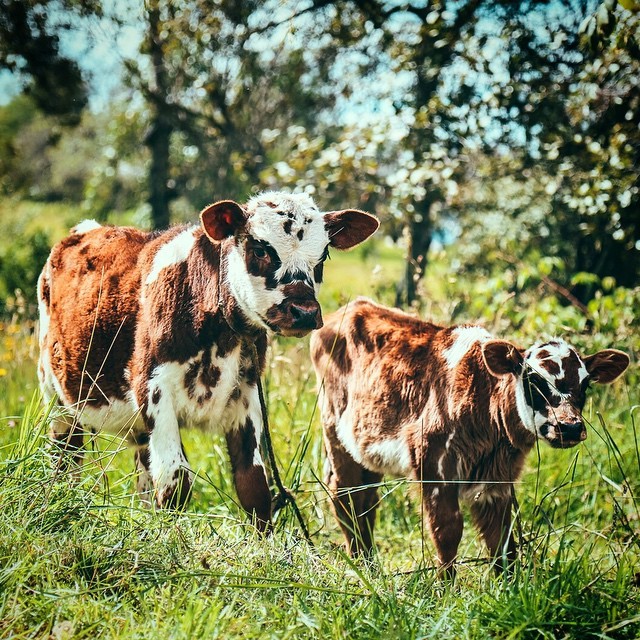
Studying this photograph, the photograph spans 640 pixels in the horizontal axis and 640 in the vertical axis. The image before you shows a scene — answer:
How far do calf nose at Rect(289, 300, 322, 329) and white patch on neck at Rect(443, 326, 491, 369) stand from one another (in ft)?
3.79

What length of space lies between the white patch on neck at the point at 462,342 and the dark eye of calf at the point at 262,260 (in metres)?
1.33

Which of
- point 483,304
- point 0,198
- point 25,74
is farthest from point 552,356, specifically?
point 0,198

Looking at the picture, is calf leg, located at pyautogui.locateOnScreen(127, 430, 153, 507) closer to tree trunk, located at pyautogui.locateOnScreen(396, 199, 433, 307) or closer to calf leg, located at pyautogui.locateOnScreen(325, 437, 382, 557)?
calf leg, located at pyautogui.locateOnScreen(325, 437, 382, 557)

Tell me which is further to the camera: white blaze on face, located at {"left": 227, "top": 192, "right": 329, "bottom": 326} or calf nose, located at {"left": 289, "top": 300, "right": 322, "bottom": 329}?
white blaze on face, located at {"left": 227, "top": 192, "right": 329, "bottom": 326}

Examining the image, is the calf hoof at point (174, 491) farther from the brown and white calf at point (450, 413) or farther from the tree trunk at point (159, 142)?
the tree trunk at point (159, 142)

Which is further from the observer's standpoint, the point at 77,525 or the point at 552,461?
the point at 552,461

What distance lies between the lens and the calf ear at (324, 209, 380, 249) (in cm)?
425

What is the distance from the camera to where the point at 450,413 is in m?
4.22

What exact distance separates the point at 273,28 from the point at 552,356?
6444 millimetres

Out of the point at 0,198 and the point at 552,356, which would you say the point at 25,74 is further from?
the point at 552,356

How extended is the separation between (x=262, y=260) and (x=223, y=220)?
1.07 feet

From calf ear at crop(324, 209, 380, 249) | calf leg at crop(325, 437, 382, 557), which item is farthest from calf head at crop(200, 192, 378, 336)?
calf leg at crop(325, 437, 382, 557)

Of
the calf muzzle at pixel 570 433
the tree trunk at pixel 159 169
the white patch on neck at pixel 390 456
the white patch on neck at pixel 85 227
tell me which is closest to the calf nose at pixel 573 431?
the calf muzzle at pixel 570 433

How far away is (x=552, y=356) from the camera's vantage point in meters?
4.04
